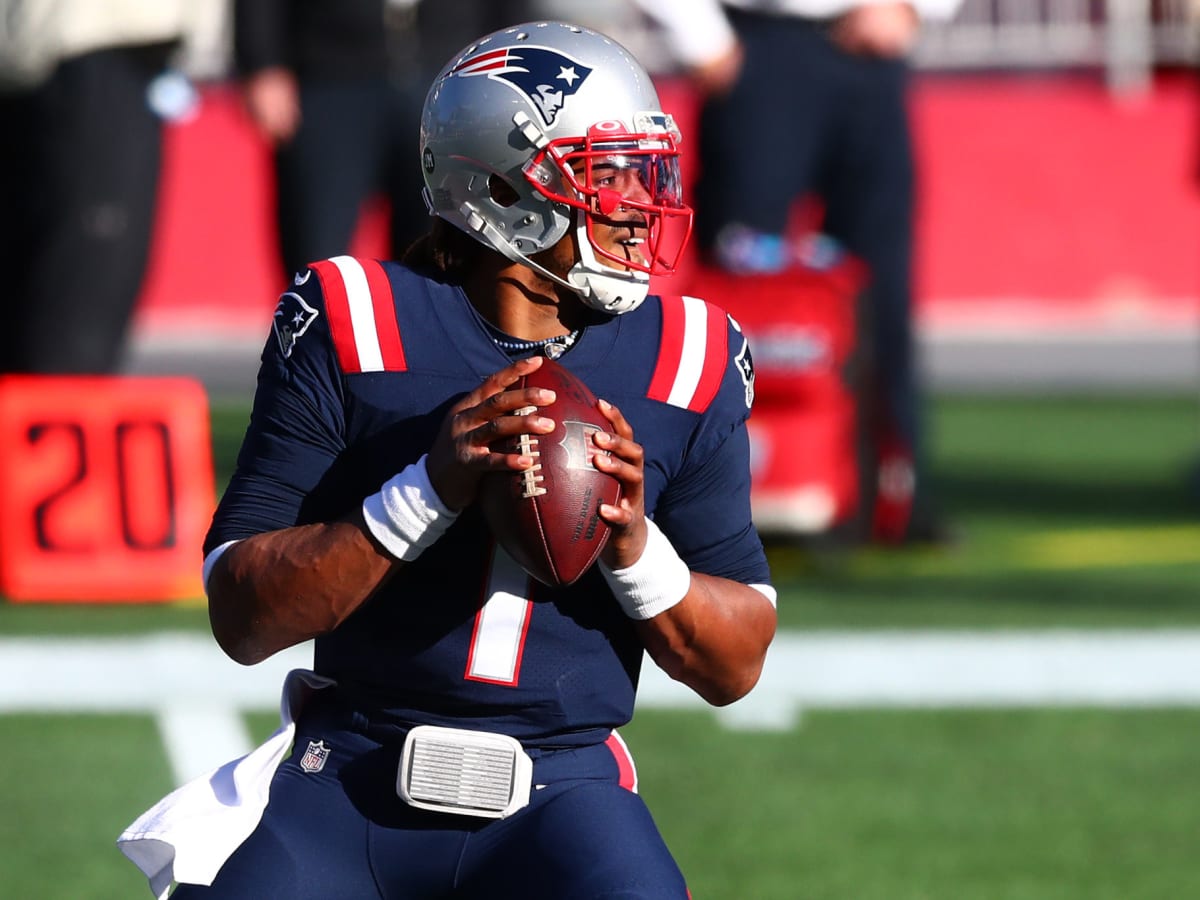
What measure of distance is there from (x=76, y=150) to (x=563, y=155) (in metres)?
3.57

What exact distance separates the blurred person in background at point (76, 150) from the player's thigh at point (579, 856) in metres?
3.66

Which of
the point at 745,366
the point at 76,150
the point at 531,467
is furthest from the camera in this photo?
the point at 76,150

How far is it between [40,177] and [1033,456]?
15.8ft

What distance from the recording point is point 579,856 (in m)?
2.44

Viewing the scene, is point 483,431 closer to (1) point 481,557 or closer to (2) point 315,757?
(1) point 481,557

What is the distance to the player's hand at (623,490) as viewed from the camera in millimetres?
2367

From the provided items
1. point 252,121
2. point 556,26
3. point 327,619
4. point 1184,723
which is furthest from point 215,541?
point 252,121

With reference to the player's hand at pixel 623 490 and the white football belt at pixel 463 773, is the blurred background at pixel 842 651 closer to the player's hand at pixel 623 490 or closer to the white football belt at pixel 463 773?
the white football belt at pixel 463 773

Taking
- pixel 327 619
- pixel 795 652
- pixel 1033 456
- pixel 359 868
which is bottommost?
pixel 1033 456


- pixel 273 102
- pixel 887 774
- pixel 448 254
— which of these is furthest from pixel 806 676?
pixel 448 254

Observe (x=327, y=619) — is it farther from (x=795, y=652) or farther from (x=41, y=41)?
(x=41, y=41)

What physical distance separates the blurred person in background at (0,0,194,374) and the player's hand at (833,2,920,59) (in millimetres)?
1989

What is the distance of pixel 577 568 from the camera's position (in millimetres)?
2400

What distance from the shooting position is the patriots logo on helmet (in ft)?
8.43
